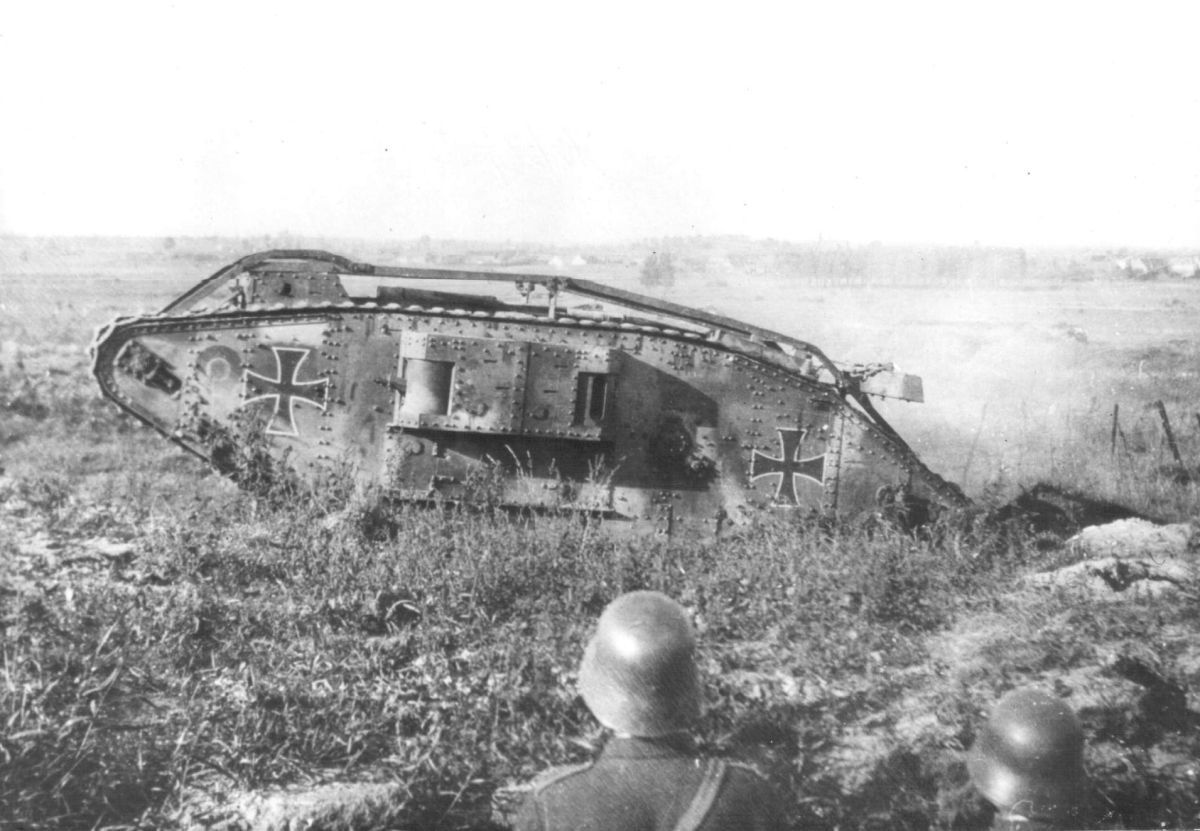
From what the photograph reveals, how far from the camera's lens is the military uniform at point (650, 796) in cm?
201

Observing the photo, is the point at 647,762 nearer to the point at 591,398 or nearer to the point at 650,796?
the point at 650,796

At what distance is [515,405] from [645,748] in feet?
16.7

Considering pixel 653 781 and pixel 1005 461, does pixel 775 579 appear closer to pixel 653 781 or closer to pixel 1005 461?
pixel 653 781

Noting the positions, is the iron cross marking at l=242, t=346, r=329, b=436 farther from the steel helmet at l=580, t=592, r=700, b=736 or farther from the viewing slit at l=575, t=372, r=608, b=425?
the steel helmet at l=580, t=592, r=700, b=736

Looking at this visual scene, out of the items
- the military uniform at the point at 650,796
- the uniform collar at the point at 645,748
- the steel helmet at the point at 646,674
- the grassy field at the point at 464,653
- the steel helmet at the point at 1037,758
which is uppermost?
the steel helmet at the point at 646,674

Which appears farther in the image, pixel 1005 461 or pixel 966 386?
pixel 966 386

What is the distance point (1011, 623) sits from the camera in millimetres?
5414

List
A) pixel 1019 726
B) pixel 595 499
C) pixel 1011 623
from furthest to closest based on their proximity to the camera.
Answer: pixel 595 499
pixel 1011 623
pixel 1019 726

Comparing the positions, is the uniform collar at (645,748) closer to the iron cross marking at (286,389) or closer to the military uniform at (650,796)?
the military uniform at (650,796)

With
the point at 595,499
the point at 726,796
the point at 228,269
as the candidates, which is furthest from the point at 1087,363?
the point at 726,796

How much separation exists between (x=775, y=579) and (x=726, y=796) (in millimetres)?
3628

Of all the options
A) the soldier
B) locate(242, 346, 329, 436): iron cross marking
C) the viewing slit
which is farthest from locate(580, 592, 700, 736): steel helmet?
locate(242, 346, 329, 436): iron cross marking

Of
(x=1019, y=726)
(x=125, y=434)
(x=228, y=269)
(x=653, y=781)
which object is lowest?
(x=125, y=434)

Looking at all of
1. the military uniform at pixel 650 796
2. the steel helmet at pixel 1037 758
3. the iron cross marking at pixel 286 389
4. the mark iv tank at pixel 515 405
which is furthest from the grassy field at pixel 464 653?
the military uniform at pixel 650 796
